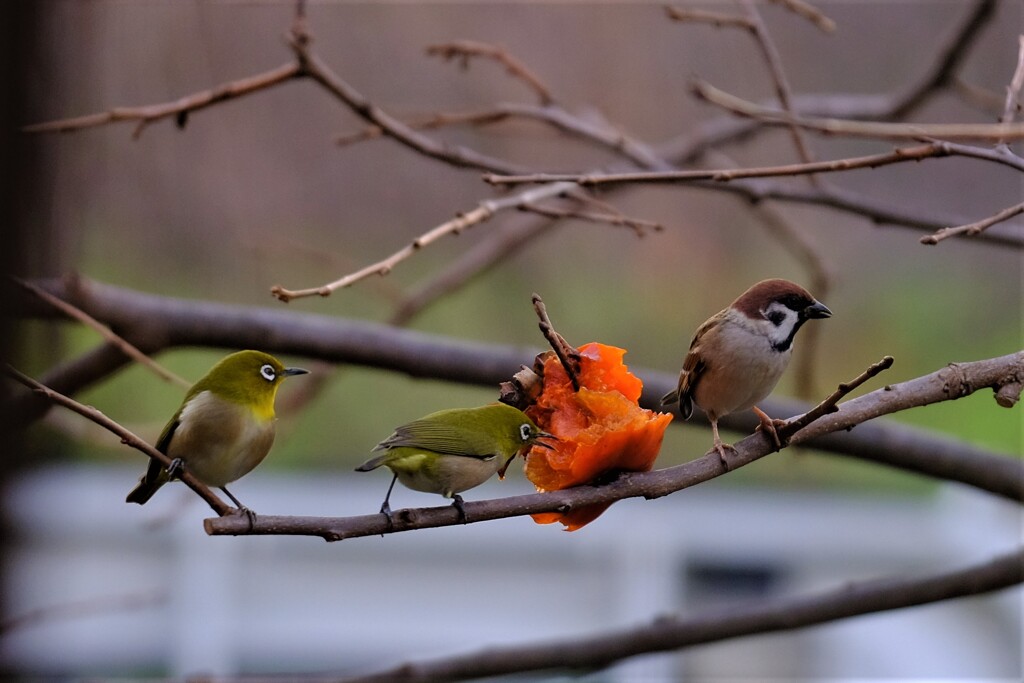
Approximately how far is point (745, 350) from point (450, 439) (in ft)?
0.80

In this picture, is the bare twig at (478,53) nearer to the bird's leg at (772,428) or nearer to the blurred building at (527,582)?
the bird's leg at (772,428)

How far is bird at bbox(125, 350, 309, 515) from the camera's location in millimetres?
701

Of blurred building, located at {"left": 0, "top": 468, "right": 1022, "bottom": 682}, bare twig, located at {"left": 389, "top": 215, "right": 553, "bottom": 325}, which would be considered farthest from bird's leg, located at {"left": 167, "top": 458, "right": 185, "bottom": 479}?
blurred building, located at {"left": 0, "top": 468, "right": 1022, "bottom": 682}

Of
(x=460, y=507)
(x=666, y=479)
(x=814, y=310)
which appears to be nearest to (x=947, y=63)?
(x=814, y=310)

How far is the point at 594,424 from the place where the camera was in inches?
30.0

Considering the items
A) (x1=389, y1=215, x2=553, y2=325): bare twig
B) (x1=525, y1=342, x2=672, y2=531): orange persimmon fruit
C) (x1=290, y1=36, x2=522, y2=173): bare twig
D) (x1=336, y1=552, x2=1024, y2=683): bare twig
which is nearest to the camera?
(x1=525, y1=342, x2=672, y2=531): orange persimmon fruit

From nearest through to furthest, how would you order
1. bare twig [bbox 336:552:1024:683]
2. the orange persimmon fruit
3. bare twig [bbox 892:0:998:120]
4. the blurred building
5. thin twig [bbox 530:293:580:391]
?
thin twig [bbox 530:293:580:391], the orange persimmon fruit, bare twig [bbox 336:552:1024:683], bare twig [bbox 892:0:998:120], the blurred building

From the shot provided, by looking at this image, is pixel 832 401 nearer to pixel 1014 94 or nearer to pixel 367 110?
pixel 1014 94

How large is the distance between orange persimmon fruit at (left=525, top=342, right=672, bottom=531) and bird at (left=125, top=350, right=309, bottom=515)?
0.59 ft

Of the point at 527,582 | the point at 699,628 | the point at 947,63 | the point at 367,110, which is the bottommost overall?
the point at 527,582

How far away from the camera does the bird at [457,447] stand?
2.51ft

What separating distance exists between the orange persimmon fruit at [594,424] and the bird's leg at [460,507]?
53 mm

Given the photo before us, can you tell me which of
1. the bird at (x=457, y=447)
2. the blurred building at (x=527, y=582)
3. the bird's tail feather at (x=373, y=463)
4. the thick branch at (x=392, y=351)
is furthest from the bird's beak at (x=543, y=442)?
the blurred building at (x=527, y=582)

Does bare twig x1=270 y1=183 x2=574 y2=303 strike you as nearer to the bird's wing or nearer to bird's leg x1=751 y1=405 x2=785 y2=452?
the bird's wing
